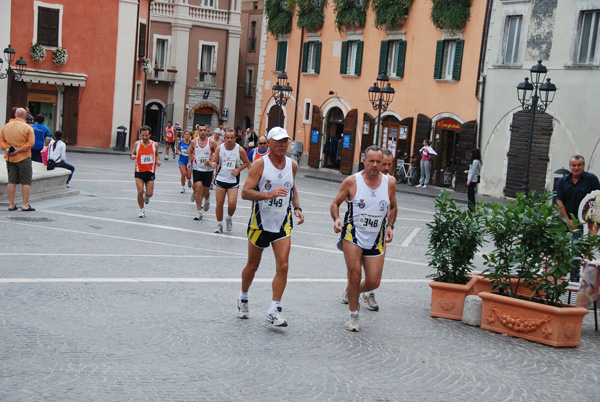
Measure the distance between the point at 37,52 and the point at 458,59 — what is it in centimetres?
1895

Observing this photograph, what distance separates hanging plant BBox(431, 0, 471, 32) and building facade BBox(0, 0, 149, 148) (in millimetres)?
16192

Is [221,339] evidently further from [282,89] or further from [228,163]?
[282,89]

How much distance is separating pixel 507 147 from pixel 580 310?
23438 millimetres

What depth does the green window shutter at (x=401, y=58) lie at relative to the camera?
36.5 m

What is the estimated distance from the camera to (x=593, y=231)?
1083 cm

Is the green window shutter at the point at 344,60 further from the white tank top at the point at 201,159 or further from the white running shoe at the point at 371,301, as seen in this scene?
the white running shoe at the point at 371,301

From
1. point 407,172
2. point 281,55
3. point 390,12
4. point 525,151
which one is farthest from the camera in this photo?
point 281,55

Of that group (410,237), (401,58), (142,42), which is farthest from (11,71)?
(410,237)

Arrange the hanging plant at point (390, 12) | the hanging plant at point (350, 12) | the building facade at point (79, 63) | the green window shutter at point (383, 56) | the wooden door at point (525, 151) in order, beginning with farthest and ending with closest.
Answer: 1. the building facade at point (79, 63)
2. the hanging plant at point (350, 12)
3. the green window shutter at point (383, 56)
4. the hanging plant at point (390, 12)
5. the wooden door at point (525, 151)

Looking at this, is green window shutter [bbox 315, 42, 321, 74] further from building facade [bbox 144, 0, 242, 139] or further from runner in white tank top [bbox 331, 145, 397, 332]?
runner in white tank top [bbox 331, 145, 397, 332]

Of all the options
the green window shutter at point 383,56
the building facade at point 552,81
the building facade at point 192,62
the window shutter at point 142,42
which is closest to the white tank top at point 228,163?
the building facade at point 552,81

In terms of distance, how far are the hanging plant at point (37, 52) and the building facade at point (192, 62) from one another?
1465 centimetres

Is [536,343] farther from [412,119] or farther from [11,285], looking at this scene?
[412,119]

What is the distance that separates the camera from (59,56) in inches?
1588
